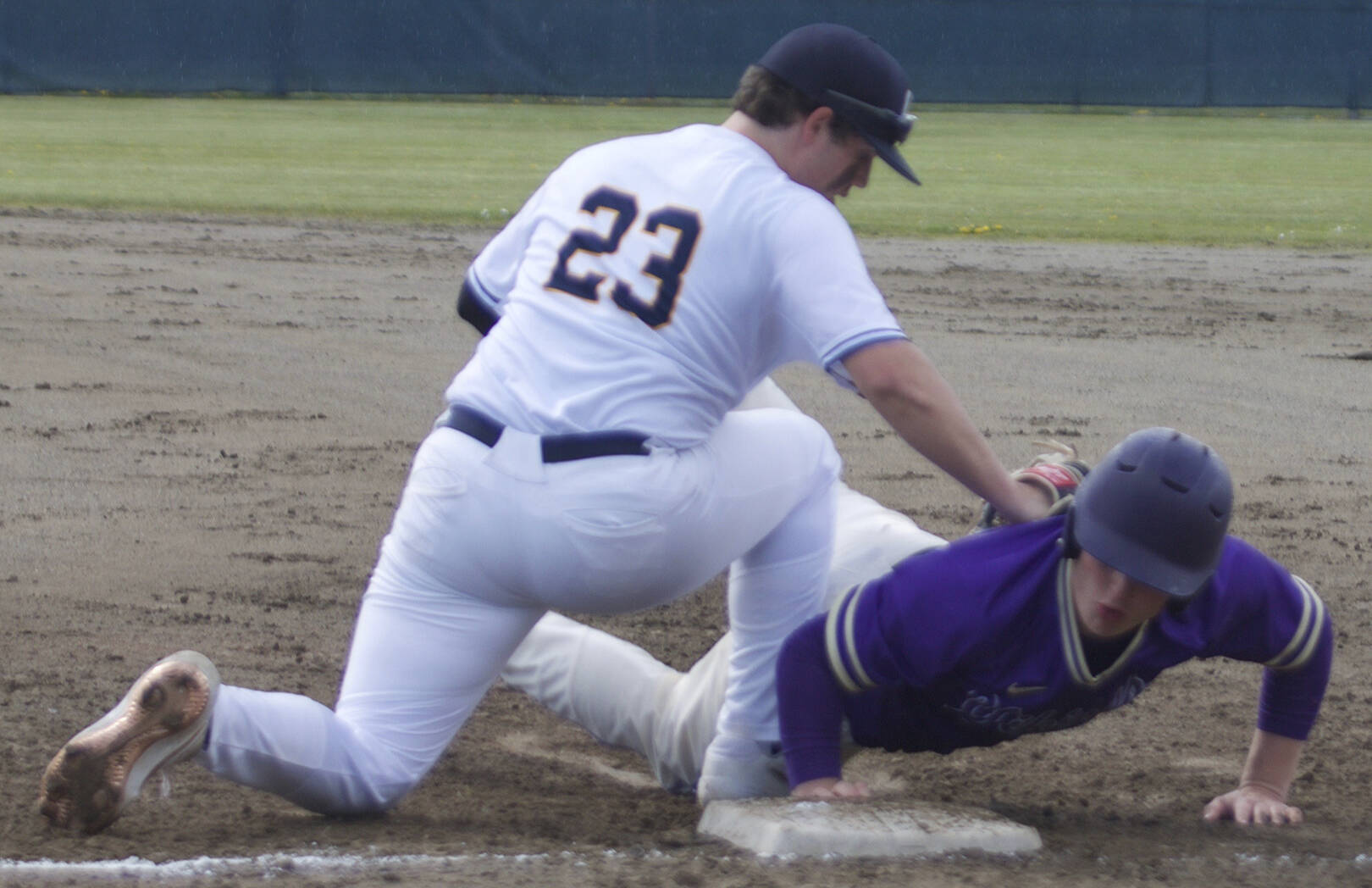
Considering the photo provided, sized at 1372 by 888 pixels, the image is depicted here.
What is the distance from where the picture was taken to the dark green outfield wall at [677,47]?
24.9 m

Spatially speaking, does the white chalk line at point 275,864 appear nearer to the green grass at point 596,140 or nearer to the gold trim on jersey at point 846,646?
the gold trim on jersey at point 846,646

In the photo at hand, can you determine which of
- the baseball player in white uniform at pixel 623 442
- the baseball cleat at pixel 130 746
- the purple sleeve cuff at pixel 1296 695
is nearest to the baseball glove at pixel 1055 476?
the baseball player in white uniform at pixel 623 442

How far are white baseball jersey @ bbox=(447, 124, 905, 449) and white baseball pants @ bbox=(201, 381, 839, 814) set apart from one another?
0.08m

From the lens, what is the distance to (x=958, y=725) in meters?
2.69

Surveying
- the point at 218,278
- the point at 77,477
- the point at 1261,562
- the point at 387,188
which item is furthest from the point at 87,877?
the point at 387,188

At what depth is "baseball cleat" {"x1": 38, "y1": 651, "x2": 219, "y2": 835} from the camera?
2.43m

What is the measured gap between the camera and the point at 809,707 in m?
2.61

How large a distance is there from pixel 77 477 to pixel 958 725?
3.69 metres

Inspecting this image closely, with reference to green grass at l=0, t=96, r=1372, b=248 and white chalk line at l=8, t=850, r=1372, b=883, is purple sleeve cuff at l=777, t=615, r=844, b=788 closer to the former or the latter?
white chalk line at l=8, t=850, r=1372, b=883

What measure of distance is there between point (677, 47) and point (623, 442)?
79.9 ft

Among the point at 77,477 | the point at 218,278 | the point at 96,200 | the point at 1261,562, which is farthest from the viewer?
the point at 96,200

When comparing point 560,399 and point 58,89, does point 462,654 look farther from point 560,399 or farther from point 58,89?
point 58,89

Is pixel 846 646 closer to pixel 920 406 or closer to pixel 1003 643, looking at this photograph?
pixel 1003 643

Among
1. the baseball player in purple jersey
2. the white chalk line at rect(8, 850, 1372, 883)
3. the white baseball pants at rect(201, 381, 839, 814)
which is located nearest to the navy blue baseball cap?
the white baseball pants at rect(201, 381, 839, 814)
